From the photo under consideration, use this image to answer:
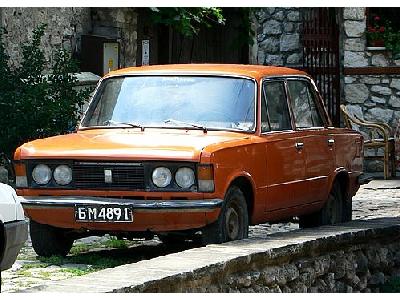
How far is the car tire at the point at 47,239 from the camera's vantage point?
440 inches

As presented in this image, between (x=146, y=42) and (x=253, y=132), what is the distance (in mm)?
10283

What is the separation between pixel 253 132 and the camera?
1170 centimetres

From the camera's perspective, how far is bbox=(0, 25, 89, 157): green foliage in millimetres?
16359

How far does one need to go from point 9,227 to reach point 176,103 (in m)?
2.69

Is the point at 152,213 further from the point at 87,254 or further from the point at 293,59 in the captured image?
the point at 293,59

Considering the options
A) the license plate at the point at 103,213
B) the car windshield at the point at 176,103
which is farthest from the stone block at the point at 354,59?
the license plate at the point at 103,213

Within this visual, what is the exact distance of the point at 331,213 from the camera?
13352 millimetres

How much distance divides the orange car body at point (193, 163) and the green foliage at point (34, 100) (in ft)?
13.5

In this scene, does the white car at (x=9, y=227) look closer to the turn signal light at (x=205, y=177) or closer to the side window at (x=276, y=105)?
the turn signal light at (x=205, y=177)

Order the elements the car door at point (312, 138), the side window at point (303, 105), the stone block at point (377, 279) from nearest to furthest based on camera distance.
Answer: the stone block at point (377, 279) → the car door at point (312, 138) → the side window at point (303, 105)

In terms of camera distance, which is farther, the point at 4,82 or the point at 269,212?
the point at 4,82

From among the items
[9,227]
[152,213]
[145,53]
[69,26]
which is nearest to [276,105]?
[152,213]

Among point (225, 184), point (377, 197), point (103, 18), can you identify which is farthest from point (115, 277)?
point (103, 18)

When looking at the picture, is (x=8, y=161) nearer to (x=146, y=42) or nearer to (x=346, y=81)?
(x=146, y=42)
